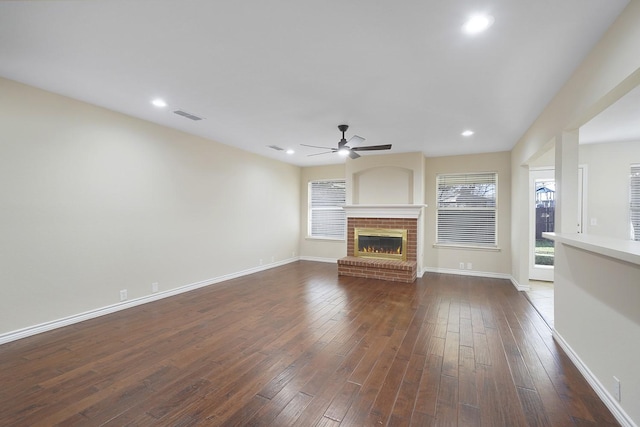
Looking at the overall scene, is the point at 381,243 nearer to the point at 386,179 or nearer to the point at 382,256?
the point at 382,256

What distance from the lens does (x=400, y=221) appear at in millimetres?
6055

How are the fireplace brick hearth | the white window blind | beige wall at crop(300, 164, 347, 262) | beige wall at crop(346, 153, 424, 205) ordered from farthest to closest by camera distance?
beige wall at crop(300, 164, 347, 262), beige wall at crop(346, 153, 424, 205), the fireplace brick hearth, the white window blind

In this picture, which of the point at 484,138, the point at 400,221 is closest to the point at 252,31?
the point at 484,138

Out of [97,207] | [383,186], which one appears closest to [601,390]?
[383,186]

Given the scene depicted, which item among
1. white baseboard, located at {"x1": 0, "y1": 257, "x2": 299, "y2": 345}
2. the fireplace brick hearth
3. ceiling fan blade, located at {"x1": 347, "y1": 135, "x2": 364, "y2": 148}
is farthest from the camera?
the fireplace brick hearth

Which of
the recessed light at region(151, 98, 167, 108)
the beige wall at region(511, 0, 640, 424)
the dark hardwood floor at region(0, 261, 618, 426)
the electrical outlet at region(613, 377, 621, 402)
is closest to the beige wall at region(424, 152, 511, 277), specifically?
the dark hardwood floor at region(0, 261, 618, 426)

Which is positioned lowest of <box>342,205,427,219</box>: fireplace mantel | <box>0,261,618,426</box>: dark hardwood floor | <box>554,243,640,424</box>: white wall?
<box>0,261,618,426</box>: dark hardwood floor

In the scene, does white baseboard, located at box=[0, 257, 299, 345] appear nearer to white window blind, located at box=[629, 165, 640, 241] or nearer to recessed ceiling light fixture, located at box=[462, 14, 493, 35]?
recessed ceiling light fixture, located at box=[462, 14, 493, 35]

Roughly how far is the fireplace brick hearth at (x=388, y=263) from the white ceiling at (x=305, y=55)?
2.61 m

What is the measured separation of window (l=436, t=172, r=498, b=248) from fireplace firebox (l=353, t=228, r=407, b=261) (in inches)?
39.9

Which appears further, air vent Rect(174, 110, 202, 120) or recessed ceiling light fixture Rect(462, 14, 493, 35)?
air vent Rect(174, 110, 202, 120)

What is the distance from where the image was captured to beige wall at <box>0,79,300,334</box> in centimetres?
292

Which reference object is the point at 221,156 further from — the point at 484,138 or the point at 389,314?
the point at 484,138

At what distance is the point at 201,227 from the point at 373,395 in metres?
3.99
